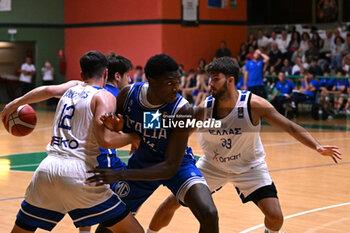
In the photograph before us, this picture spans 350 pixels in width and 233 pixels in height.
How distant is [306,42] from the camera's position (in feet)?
61.6

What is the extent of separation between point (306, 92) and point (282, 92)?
65 cm

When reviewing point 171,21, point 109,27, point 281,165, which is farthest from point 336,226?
point 109,27

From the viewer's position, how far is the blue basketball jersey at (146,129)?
426 cm

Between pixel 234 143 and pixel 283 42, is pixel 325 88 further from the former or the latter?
pixel 234 143

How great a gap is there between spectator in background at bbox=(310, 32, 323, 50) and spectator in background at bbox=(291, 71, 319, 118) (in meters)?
1.94

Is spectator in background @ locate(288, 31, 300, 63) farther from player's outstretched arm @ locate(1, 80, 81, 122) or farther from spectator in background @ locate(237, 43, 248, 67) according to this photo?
player's outstretched arm @ locate(1, 80, 81, 122)

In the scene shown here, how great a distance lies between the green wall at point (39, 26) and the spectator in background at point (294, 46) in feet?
30.2

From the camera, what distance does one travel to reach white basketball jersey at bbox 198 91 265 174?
506 cm

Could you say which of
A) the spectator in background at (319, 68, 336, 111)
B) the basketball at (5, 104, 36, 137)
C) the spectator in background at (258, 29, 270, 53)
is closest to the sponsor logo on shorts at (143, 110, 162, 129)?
the basketball at (5, 104, 36, 137)

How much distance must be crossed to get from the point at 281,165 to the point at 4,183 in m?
4.15

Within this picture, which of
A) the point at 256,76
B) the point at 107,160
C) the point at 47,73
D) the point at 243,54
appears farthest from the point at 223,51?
the point at 107,160

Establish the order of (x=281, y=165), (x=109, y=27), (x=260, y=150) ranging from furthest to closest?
(x=109, y=27)
(x=281, y=165)
(x=260, y=150)

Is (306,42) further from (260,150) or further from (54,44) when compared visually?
(260,150)

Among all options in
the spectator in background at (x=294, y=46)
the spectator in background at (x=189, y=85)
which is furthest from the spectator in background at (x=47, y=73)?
the spectator in background at (x=294, y=46)
